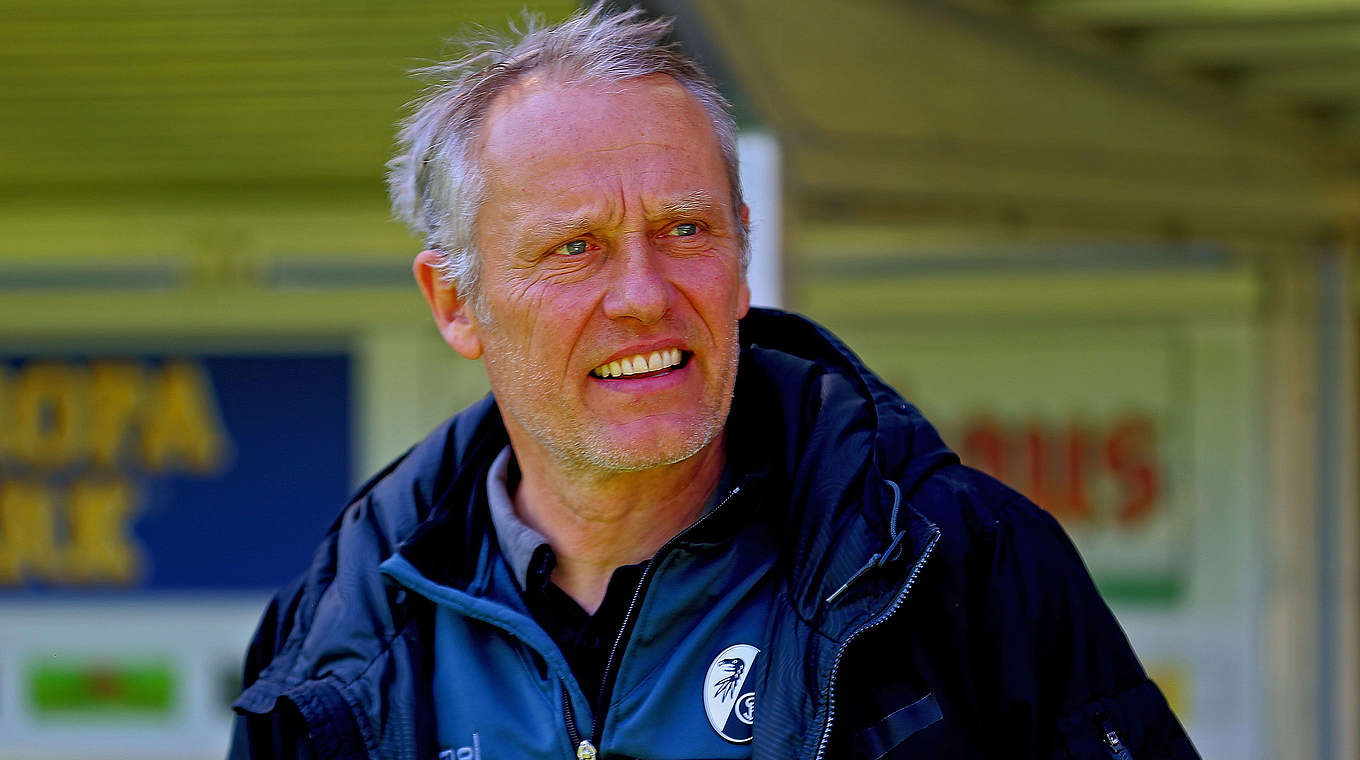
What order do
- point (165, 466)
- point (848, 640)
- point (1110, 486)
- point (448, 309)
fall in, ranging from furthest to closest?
point (165, 466) → point (1110, 486) → point (448, 309) → point (848, 640)

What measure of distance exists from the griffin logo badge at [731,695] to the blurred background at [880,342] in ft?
10.0

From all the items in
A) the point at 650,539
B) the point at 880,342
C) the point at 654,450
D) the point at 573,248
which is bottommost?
the point at 650,539

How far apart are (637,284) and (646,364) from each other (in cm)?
9

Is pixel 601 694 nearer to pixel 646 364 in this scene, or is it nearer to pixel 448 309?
pixel 646 364

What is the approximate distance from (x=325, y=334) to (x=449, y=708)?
515 centimetres

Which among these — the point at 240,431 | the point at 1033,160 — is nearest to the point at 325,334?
the point at 240,431

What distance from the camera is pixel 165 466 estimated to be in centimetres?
670

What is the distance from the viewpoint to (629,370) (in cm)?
171

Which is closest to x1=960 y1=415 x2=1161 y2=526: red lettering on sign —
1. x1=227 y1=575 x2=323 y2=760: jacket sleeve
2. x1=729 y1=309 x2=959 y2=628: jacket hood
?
x1=729 y1=309 x2=959 y2=628: jacket hood

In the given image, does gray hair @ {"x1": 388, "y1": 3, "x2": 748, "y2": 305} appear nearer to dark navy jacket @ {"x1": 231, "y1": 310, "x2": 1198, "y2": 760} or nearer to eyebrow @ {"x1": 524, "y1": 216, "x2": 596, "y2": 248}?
eyebrow @ {"x1": 524, "y1": 216, "x2": 596, "y2": 248}

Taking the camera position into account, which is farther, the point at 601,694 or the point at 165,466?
the point at 165,466

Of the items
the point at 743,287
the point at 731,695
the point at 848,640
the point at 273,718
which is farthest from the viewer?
the point at 743,287

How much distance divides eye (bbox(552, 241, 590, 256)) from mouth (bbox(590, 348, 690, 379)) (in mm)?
129

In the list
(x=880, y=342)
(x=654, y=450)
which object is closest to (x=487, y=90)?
(x=654, y=450)
